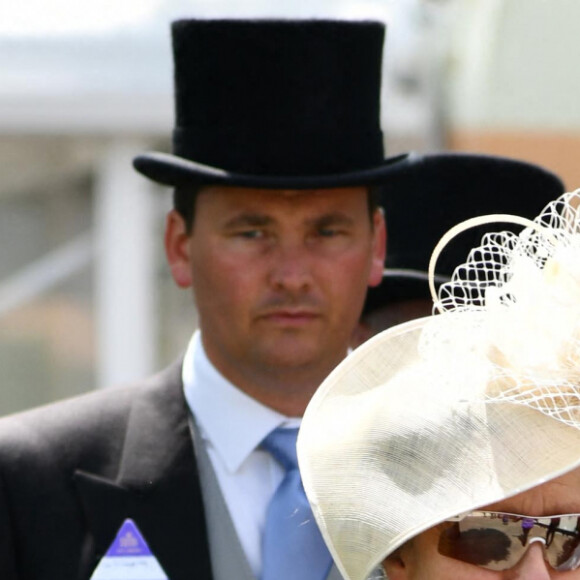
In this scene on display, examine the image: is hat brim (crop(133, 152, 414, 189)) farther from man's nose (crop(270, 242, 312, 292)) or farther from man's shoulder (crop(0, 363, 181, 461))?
man's shoulder (crop(0, 363, 181, 461))

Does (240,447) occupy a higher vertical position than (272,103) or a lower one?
lower

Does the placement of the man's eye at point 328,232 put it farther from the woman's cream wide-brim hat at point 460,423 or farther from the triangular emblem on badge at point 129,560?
the woman's cream wide-brim hat at point 460,423

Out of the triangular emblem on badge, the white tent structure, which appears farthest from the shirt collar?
the white tent structure

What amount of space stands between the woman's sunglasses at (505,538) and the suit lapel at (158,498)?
813mm

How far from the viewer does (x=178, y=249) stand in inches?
135

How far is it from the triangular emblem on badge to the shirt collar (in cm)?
24

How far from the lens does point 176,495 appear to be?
3.06 meters

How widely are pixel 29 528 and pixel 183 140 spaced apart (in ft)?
2.99

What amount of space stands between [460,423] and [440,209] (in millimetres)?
1513

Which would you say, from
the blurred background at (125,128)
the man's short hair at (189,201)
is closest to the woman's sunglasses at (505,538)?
the man's short hair at (189,201)

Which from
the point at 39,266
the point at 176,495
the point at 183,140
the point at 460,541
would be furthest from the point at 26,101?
the point at 460,541

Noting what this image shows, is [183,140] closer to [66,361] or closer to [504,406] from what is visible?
[504,406]

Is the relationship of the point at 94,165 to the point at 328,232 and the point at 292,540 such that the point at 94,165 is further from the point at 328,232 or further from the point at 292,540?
the point at 292,540

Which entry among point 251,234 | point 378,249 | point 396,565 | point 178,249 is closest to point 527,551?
point 396,565
